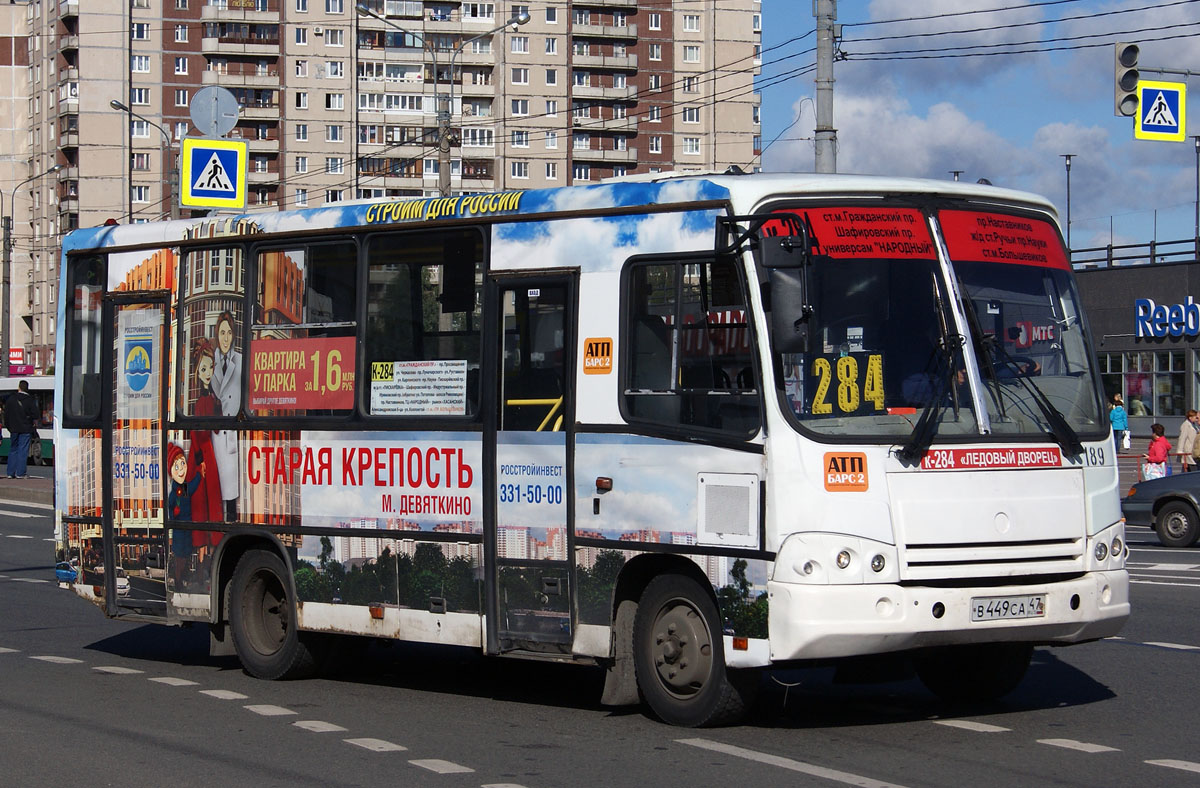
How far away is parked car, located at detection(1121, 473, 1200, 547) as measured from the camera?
76.4 ft

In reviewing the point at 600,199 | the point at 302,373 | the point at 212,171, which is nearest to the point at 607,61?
the point at 212,171

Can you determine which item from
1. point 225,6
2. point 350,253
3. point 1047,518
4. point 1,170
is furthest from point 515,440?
point 1,170

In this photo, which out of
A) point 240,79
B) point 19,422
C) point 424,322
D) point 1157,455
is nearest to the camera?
point 424,322

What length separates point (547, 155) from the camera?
401 ft

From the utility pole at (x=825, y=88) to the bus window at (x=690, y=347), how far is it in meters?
10.7

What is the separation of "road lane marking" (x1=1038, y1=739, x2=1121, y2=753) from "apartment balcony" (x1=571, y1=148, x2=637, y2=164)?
374 feet

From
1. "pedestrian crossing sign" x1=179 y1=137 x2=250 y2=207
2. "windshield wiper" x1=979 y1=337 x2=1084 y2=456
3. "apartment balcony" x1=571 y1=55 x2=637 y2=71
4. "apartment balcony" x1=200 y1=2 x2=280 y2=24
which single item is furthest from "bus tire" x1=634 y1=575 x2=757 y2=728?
"apartment balcony" x1=571 y1=55 x2=637 y2=71

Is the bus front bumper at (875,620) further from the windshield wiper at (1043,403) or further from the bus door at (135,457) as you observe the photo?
the bus door at (135,457)

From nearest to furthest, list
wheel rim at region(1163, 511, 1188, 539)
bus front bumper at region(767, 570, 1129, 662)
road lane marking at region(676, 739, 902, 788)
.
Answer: road lane marking at region(676, 739, 902, 788) → bus front bumper at region(767, 570, 1129, 662) → wheel rim at region(1163, 511, 1188, 539)

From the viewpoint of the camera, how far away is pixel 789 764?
8.43 metres

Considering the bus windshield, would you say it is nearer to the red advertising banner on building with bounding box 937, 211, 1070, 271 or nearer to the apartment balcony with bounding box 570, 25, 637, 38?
the red advertising banner on building with bounding box 937, 211, 1070, 271

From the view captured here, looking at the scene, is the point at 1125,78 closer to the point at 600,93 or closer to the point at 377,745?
the point at 377,745

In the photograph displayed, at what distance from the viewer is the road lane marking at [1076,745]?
28.8 ft

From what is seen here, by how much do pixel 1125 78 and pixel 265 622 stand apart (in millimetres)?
16852
